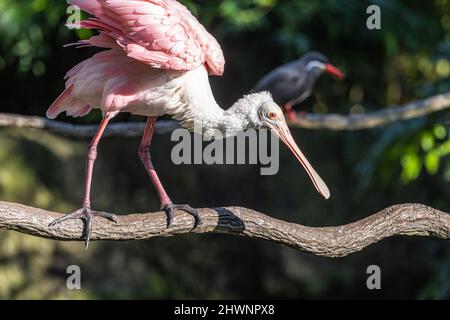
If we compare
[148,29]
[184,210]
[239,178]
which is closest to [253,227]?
[184,210]

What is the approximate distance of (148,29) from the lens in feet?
14.0

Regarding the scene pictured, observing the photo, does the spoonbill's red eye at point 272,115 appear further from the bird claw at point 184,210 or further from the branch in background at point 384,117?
the branch in background at point 384,117

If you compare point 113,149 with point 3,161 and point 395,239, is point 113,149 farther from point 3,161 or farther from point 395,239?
point 395,239

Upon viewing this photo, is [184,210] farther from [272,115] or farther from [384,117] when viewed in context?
[384,117]

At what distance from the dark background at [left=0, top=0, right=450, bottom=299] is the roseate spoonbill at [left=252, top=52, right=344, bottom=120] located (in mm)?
207

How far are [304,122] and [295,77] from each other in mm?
1180

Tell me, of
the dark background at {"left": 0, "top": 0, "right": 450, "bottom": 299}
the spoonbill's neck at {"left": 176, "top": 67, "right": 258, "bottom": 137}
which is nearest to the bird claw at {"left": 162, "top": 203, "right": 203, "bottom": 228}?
the spoonbill's neck at {"left": 176, "top": 67, "right": 258, "bottom": 137}

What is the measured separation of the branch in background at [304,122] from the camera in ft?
19.1

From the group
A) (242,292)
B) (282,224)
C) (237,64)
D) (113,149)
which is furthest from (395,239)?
(282,224)

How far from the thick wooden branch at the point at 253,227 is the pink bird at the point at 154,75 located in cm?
5

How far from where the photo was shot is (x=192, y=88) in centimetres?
447

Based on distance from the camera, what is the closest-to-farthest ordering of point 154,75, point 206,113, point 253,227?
point 253,227 < point 154,75 < point 206,113
